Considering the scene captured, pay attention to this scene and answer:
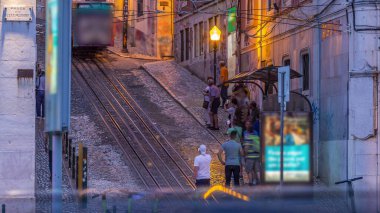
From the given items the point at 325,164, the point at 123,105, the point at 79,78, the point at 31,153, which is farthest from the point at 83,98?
the point at 31,153

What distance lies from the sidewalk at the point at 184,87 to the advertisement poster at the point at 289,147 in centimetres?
1083

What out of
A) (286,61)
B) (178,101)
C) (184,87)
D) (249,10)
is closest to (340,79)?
(286,61)

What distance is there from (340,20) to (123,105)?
11894 mm

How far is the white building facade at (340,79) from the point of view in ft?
74.2

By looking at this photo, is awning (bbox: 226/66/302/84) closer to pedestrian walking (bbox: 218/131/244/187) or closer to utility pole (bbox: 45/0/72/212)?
pedestrian walking (bbox: 218/131/244/187)

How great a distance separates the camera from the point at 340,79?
24047 millimetres

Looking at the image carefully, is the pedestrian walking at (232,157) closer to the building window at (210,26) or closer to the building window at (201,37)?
the building window at (210,26)

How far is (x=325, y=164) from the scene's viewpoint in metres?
24.7

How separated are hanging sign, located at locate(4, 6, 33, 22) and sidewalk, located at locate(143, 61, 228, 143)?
9694 mm

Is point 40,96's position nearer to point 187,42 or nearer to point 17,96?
point 17,96

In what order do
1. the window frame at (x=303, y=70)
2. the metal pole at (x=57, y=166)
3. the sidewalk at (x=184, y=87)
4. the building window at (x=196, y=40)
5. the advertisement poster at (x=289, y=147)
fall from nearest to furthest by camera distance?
the metal pole at (x=57, y=166) → the advertisement poster at (x=289, y=147) → the window frame at (x=303, y=70) → the sidewalk at (x=184, y=87) → the building window at (x=196, y=40)

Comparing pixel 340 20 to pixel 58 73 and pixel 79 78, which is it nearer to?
pixel 58 73

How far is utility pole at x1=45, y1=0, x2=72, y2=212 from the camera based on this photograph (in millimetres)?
10984

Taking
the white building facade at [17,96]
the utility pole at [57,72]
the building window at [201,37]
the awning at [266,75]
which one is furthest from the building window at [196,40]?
the utility pole at [57,72]
